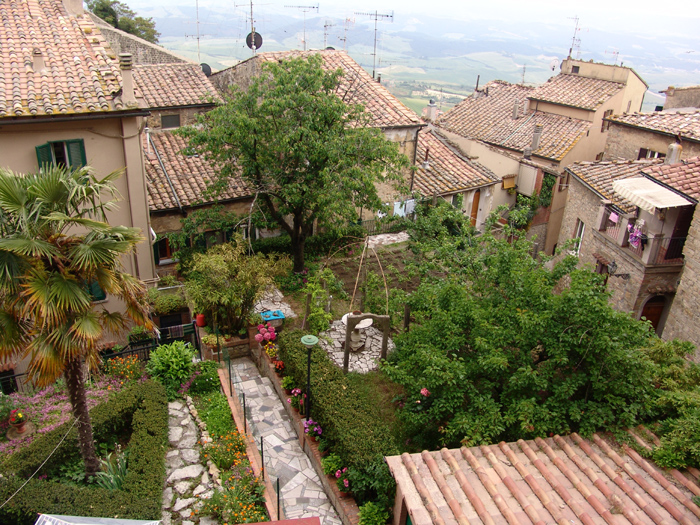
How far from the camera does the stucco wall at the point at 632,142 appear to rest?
23.4 meters

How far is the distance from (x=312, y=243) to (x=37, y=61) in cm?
1061

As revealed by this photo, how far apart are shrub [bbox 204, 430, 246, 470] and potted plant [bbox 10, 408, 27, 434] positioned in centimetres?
377

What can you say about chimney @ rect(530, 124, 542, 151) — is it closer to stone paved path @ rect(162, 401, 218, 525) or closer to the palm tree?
stone paved path @ rect(162, 401, 218, 525)

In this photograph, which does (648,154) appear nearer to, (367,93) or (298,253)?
(367,93)

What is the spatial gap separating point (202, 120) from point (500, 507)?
1366cm

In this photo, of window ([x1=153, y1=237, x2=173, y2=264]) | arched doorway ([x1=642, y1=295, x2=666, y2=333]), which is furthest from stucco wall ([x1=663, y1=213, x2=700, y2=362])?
window ([x1=153, y1=237, x2=173, y2=264])

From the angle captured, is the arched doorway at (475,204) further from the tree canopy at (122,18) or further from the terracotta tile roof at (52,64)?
the tree canopy at (122,18)

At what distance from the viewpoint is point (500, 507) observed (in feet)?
26.4

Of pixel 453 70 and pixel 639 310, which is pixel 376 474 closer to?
pixel 639 310

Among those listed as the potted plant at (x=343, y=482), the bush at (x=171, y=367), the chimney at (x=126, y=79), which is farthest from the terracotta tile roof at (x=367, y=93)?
the potted plant at (x=343, y=482)

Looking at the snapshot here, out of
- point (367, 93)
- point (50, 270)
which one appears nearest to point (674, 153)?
point (367, 93)

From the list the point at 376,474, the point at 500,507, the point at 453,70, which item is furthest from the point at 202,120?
the point at 453,70

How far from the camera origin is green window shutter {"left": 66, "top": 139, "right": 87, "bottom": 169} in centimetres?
1405

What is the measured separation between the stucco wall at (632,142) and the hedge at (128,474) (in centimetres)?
2259
